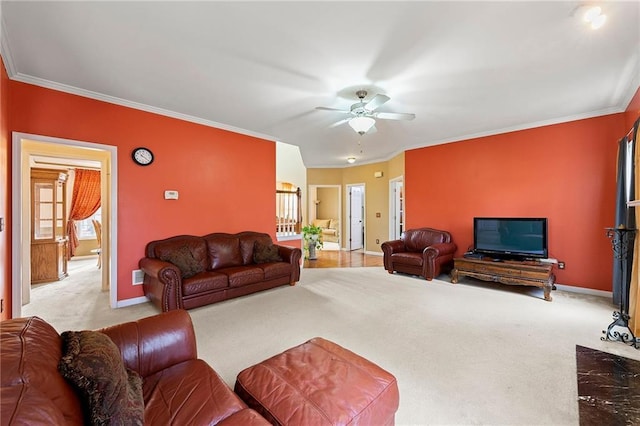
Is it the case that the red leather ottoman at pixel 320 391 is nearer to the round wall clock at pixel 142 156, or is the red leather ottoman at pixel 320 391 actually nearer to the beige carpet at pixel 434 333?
the beige carpet at pixel 434 333

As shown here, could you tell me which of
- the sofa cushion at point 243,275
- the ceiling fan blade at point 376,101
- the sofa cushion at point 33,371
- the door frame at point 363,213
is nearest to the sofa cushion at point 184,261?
the sofa cushion at point 243,275

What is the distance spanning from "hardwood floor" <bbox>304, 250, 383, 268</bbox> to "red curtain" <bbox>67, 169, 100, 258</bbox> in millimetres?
6058

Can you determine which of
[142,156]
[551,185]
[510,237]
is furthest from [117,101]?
[551,185]

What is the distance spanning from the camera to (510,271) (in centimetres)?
400

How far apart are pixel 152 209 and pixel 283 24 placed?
307 cm

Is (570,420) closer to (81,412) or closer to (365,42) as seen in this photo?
(81,412)

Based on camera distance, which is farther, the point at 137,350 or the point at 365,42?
the point at 365,42

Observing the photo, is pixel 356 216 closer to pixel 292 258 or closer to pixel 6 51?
pixel 292 258

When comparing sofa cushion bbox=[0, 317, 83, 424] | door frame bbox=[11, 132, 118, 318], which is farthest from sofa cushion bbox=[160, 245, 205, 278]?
sofa cushion bbox=[0, 317, 83, 424]

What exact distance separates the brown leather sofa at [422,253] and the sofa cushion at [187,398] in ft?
13.5

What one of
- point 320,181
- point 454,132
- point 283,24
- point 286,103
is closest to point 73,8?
point 283,24

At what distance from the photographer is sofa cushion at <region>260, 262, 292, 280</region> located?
4047mm

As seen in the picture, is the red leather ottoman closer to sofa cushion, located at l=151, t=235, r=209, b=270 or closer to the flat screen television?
sofa cushion, located at l=151, t=235, r=209, b=270

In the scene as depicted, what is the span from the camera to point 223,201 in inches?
180
